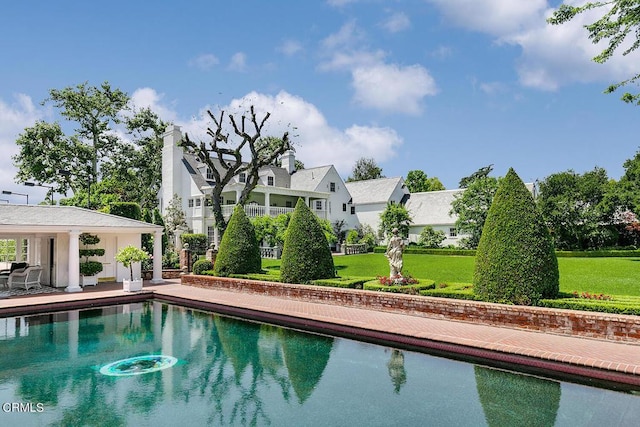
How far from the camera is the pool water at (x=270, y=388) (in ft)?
19.9

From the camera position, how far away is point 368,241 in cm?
3519

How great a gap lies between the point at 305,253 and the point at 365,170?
160 ft

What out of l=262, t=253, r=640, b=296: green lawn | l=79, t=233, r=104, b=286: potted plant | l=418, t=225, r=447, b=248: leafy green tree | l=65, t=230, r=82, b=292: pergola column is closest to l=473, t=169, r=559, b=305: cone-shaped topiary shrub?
l=262, t=253, r=640, b=296: green lawn

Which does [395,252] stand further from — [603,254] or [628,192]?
[628,192]

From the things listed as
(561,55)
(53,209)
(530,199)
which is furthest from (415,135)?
(53,209)

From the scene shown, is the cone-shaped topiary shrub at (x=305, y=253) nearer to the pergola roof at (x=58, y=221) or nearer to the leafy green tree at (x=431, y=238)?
the pergola roof at (x=58, y=221)

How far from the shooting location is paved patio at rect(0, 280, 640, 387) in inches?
287

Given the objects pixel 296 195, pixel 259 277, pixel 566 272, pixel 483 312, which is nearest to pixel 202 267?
pixel 259 277

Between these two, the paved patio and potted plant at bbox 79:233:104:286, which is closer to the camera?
the paved patio

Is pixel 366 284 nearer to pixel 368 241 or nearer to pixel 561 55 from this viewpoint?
pixel 561 55

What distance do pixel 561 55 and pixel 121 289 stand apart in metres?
17.4

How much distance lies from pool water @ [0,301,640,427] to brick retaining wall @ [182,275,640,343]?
249cm

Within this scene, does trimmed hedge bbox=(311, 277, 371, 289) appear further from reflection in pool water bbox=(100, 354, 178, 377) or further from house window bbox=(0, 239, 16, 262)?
house window bbox=(0, 239, 16, 262)

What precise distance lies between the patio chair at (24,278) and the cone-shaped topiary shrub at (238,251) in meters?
6.92
